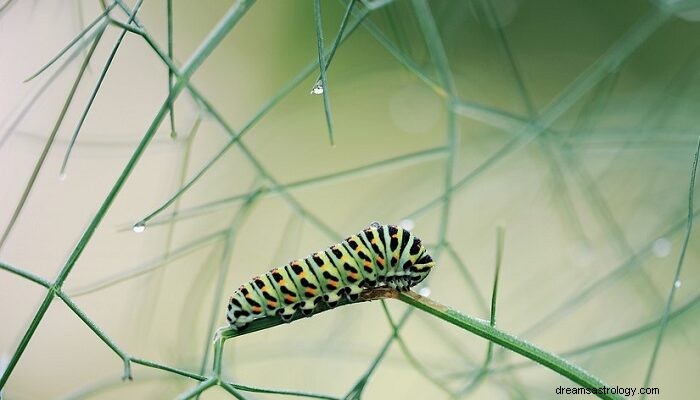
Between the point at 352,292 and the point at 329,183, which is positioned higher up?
the point at 329,183

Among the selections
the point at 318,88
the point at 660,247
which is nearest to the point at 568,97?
the point at 660,247

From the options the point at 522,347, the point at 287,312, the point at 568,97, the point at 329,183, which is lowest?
the point at 522,347

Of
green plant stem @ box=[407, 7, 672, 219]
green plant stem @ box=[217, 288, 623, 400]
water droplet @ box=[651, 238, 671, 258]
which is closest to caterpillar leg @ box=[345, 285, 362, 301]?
green plant stem @ box=[217, 288, 623, 400]

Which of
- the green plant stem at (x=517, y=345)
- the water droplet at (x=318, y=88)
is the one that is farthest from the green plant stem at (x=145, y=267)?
the green plant stem at (x=517, y=345)

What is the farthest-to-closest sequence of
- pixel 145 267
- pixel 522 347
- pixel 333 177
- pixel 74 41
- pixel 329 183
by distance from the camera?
pixel 329 183 < pixel 145 267 < pixel 333 177 < pixel 74 41 < pixel 522 347

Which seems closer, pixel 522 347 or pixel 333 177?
pixel 522 347

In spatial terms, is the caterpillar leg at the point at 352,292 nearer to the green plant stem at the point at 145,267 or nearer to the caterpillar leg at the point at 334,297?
the caterpillar leg at the point at 334,297

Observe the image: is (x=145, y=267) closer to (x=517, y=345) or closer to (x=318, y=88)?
(x=318, y=88)
